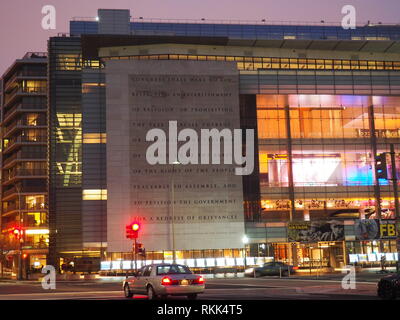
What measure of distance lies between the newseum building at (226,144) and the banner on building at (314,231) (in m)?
0.94

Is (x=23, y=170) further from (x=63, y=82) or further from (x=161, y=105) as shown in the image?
(x=161, y=105)

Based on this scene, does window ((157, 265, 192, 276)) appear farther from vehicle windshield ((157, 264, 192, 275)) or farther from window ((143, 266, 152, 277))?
window ((143, 266, 152, 277))

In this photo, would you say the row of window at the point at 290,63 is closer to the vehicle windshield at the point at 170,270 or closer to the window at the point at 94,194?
the window at the point at 94,194

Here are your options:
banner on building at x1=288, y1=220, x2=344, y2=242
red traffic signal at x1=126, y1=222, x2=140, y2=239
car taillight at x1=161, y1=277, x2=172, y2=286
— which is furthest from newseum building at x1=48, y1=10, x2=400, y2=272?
car taillight at x1=161, y1=277, x2=172, y2=286

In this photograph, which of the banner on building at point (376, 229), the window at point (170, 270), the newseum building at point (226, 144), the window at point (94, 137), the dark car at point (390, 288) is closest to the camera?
the dark car at point (390, 288)

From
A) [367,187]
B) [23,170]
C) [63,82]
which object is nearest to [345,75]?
[367,187]

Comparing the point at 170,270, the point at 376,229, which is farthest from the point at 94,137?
the point at 170,270

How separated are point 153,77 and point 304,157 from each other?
2305cm

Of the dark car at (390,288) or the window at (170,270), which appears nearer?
the dark car at (390,288)

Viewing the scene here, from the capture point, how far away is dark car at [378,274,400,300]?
23766 millimetres

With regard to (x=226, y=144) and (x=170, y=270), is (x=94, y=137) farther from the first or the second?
(x=170, y=270)

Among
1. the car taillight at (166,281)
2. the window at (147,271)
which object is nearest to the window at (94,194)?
the window at (147,271)

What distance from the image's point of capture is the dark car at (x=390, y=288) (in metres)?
23.8

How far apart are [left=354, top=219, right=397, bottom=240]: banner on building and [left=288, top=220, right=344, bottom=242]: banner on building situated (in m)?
14.8
